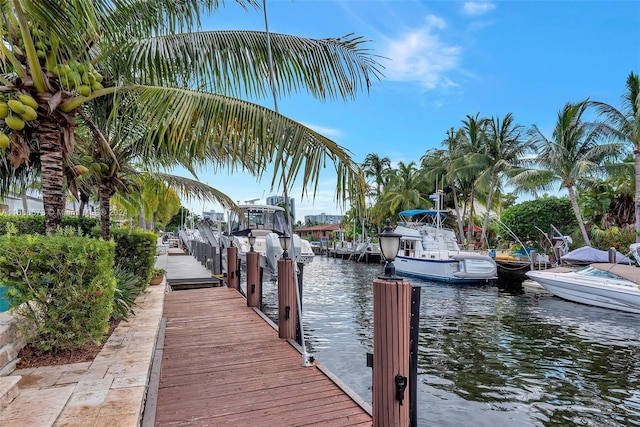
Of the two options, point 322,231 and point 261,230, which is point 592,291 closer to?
point 261,230

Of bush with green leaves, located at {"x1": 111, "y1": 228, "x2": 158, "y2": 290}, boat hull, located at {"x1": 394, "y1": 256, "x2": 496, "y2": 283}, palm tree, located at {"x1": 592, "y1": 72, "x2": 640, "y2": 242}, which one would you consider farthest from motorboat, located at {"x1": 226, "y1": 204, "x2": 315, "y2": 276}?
palm tree, located at {"x1": 592, "y1": 72, "x2": 640, "y2": 242}

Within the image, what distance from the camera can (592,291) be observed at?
12.8 meters

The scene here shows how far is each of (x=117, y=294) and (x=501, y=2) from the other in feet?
42.3

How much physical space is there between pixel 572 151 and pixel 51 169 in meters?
22.9

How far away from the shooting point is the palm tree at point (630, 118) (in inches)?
688

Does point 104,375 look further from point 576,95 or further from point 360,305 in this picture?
point 576,95

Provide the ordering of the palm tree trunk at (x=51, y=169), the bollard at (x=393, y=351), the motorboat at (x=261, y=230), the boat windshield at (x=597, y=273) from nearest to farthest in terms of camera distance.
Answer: the bollard at (x=393, y=351) → the palm tree trunk at (x=51, y=169) → the boat windshield at (x=597, y=273) → the motorboat at (x=261, y=230)

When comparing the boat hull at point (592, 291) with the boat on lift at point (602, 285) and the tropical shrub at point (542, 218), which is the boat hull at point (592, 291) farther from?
the tropical shrub at point (542, 218)

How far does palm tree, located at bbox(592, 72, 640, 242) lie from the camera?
57.4 ft

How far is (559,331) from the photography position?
10.1 metres

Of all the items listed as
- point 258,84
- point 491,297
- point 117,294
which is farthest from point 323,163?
point 491,297

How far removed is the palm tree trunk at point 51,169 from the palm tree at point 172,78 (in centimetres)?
1

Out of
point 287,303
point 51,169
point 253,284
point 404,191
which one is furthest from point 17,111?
point 404,191

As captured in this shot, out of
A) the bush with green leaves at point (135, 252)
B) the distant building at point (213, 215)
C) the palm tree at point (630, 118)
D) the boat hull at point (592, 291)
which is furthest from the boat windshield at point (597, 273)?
the distant building at point (213, 215)
